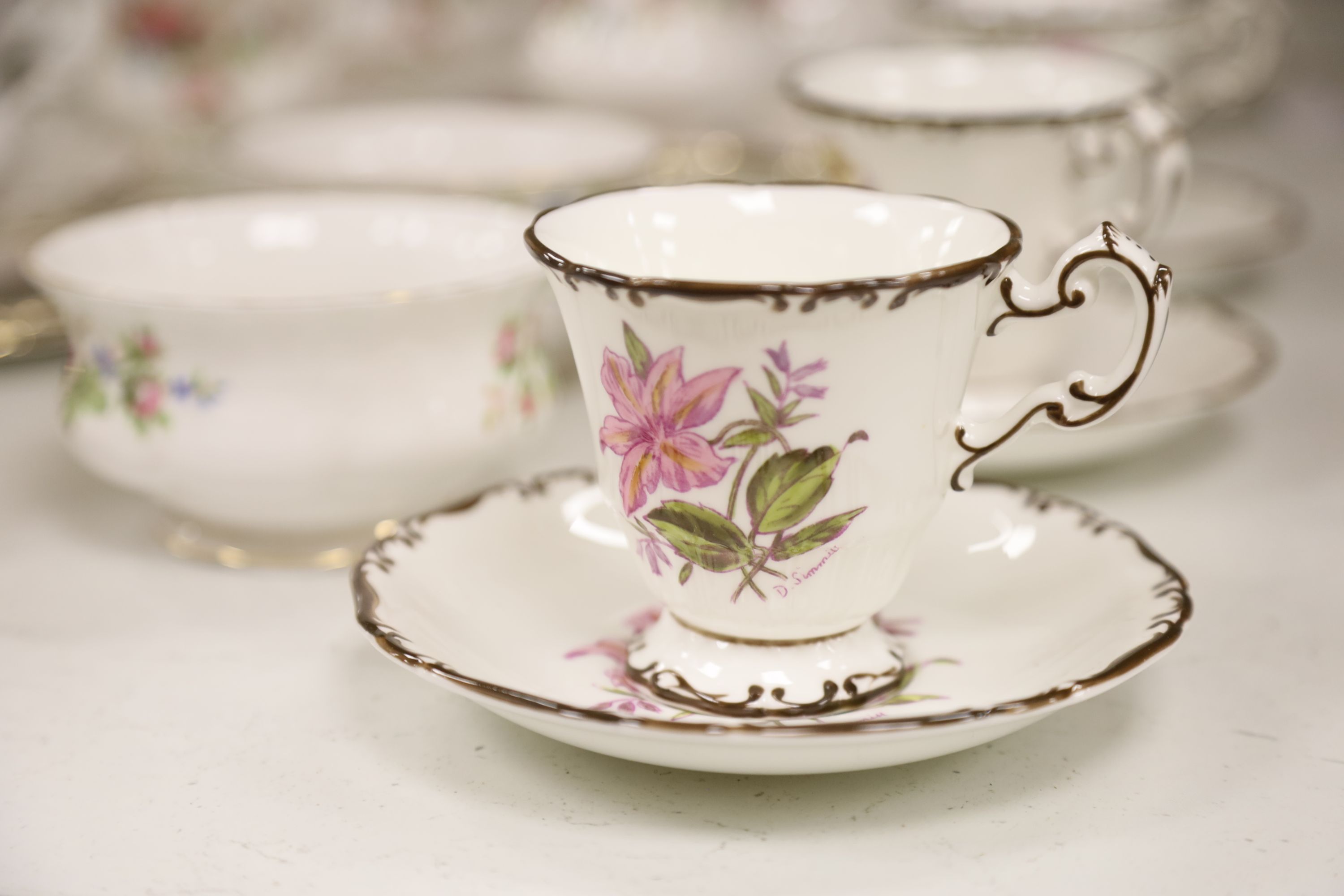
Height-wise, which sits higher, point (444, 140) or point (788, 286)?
point (788, 286)

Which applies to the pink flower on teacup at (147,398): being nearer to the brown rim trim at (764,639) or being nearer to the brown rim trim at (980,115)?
the brown rim trim at (764,639)

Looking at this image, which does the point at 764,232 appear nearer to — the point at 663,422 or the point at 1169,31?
the point at 663,422

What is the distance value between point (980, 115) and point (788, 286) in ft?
1.32

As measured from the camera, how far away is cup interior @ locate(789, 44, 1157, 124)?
3.34ft

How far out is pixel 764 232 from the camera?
67cm

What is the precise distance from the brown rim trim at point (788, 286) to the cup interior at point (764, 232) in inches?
2.2

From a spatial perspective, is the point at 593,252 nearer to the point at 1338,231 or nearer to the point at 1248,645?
the point at 1248,645

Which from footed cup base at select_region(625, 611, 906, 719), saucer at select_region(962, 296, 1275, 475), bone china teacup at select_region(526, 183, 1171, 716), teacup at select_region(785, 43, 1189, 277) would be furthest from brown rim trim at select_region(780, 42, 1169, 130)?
footed cup base at select_region(625, 611, 906, 719)

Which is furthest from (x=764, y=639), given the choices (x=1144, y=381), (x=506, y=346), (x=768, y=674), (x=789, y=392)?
(x=1144, y=381)

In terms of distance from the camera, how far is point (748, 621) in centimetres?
61

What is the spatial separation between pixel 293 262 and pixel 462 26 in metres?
0.81

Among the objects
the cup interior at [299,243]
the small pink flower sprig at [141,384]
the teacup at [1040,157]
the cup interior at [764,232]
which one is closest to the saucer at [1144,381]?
the teacup at [1040,157]

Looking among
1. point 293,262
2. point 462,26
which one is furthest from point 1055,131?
point 462,26
